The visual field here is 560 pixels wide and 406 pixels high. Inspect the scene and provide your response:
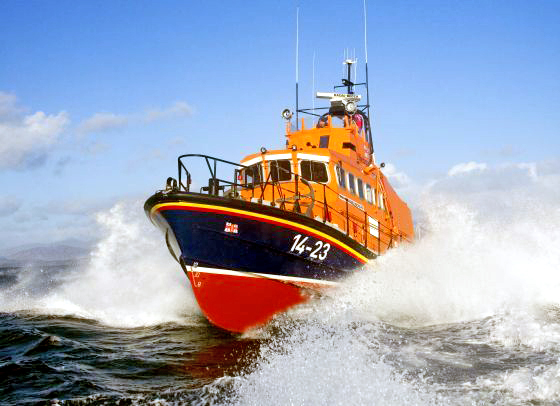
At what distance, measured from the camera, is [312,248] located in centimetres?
799

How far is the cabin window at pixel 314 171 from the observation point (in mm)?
9344

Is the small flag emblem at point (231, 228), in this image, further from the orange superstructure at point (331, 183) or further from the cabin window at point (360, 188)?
the cabin window at point (360, 188)

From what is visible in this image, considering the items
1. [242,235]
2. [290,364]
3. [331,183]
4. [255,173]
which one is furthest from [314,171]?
[290,364]

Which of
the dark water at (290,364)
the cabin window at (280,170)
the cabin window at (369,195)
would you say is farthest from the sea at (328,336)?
the cabin window at (280,170)

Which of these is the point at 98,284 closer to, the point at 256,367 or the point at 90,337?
the point at 90,337

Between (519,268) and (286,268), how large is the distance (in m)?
6.89

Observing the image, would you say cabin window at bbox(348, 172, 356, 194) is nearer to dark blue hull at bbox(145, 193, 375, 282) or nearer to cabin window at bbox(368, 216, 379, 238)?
cabin window at bbox(368, 216, 379, 238)

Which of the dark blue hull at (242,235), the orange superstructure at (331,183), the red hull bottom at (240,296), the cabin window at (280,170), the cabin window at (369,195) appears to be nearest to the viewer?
the dark blue hull at (242,235)

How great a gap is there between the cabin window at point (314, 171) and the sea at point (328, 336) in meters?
1.95

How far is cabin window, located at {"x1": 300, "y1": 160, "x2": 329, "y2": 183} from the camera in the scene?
30.7 feet

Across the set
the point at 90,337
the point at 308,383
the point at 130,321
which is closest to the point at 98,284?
the point at 130,321

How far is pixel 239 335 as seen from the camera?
26.3 ft

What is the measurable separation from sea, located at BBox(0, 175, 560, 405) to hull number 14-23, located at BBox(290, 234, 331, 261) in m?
0.78

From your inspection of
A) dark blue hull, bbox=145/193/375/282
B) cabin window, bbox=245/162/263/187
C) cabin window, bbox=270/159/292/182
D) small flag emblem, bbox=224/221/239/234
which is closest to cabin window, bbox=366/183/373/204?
cabin window, bbox=270/159/292/182
